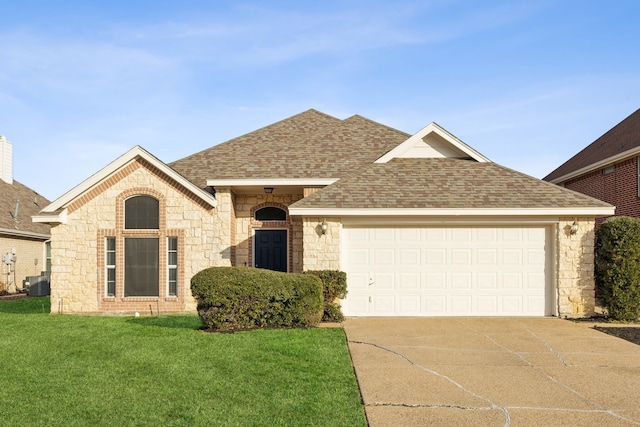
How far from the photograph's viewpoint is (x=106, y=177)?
48.5 ft

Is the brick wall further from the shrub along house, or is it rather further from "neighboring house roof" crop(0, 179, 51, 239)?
"neighboring house roof" crop(0, 179, 51, 239)

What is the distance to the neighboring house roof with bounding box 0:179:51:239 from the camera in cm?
2384

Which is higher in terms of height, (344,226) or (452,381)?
(344,226)

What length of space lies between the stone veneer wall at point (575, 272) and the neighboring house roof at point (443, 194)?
69 cm

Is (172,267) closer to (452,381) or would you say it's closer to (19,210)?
(452,381)

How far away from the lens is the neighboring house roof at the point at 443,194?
507 inches

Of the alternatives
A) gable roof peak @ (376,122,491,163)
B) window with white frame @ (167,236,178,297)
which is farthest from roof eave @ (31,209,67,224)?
gable roof peak @ (376,122,491,163)

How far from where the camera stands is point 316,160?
1647 cm

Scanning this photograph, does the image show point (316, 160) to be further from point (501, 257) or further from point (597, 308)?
point (597, 308)

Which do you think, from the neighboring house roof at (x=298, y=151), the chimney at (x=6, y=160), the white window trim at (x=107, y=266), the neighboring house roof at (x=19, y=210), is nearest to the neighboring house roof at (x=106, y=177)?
the neighboring house roof at (x=298, y=151)

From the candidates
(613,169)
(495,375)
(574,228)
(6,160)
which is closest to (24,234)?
(6,160)

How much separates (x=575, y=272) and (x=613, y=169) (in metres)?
8.41

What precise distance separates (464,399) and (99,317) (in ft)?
35.8

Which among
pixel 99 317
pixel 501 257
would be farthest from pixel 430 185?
pixel 99 317
